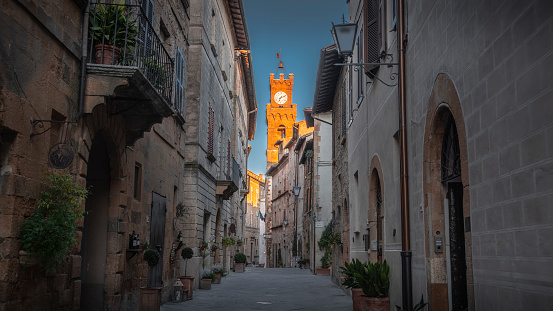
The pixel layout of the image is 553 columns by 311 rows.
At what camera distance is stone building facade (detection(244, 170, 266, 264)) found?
201 ft

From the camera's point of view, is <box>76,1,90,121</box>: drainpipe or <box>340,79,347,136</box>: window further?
Answer: <box>340,79,347,136</box>: window

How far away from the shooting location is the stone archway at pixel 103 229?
848 centimetres

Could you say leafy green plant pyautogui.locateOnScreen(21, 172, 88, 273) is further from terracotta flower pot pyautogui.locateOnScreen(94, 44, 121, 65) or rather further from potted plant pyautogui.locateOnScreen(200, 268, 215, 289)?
potted plant pyautogui.locateOnScreen(200, 268, 215, 289)

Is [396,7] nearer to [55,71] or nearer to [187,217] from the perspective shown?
[55,71]

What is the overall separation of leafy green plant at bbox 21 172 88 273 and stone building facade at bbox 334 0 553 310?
4.22 m

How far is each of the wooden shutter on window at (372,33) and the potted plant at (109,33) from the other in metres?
4.97

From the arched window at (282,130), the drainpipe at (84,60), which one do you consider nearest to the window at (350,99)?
the drainpipe at (84,60)

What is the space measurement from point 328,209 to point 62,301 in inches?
933

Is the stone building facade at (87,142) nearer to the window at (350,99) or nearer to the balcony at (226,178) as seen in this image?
the window at (350,99)

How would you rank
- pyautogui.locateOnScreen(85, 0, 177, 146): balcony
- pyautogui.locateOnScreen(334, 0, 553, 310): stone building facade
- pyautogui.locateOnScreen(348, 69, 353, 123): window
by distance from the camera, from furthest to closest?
pyautogui.locateOnScreen(348, 69, 353, 123): window → pyautogui.locateOnScreen(85, 0, 177, 146): balcony → pyautogui.locateOnScreen(334, 0, 553, 310): stone building facade

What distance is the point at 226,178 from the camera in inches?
884

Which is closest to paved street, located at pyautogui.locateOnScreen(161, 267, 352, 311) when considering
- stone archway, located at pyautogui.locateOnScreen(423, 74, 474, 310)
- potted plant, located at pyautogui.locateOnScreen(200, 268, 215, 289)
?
potted plant, located at pyautogui.locateOnScreen(200, 268, 215, 289)

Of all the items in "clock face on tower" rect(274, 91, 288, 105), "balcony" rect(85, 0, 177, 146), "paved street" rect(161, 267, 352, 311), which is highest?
"clock face on tower" rect(274, 91, 288, 105)

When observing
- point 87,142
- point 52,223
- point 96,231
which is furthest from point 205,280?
point 52,223
